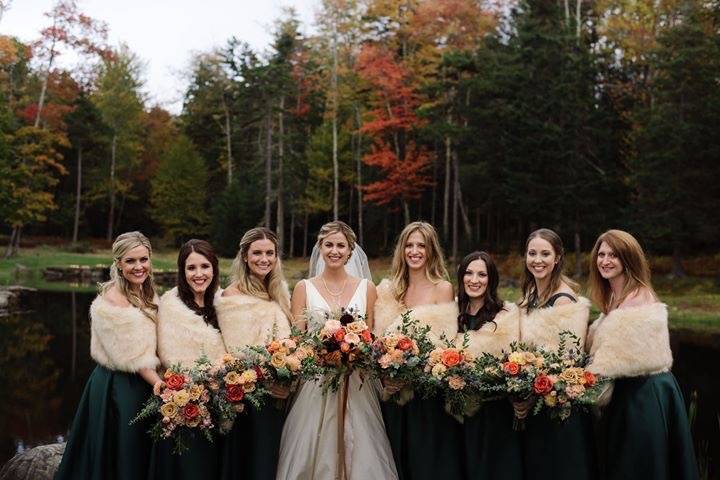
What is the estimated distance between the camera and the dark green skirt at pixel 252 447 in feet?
16.6

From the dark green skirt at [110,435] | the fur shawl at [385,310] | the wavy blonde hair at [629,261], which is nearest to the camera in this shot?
the dark green skirt at [110,435]

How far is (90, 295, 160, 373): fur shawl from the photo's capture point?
496cm

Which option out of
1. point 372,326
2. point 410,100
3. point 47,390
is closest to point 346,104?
point 410,100

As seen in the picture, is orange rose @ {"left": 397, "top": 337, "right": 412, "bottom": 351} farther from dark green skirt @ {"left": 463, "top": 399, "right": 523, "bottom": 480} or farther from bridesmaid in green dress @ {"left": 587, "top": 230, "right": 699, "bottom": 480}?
bridesmaid in green dress @ {"left": 587, "top": 230, "right": 699, "bottom": 480}

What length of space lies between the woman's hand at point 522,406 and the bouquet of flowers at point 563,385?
60 mm

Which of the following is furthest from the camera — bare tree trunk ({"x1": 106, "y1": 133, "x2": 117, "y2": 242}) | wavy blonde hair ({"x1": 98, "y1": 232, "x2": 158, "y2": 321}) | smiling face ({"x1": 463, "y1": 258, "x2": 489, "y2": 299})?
bare tree trunk ({"x1": 106, "y1": 133, "x2": 117, "y2": 242})

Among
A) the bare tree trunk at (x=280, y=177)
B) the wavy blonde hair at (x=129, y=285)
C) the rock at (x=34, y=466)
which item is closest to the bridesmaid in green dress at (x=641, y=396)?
the wavy blonde hair at (x=129, y=285)

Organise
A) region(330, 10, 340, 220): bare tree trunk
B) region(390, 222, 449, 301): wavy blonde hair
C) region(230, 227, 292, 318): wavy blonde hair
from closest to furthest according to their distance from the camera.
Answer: region(230, 227, 292, 318): wavy blonde hair
region(390, 222, 449, 301): wavy blonde hair
region(330, 10, 340, 220): bare tree trunk

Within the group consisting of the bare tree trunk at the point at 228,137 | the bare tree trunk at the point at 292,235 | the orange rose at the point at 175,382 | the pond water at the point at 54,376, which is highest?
the bare tree trunk at the point at 228,137

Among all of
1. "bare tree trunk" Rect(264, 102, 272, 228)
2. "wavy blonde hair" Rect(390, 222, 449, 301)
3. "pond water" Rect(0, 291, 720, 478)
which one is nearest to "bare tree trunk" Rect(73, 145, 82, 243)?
"bare tree trunk" Rect(264, 102, 272, 228)

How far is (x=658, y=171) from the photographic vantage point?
25516 mm

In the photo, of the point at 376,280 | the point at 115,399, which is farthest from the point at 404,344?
the point at 376,280

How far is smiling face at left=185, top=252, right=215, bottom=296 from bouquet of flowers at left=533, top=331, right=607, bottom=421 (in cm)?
249

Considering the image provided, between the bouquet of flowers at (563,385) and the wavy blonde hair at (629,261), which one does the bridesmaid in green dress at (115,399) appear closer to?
the bouquet of flowers at (563,385)
